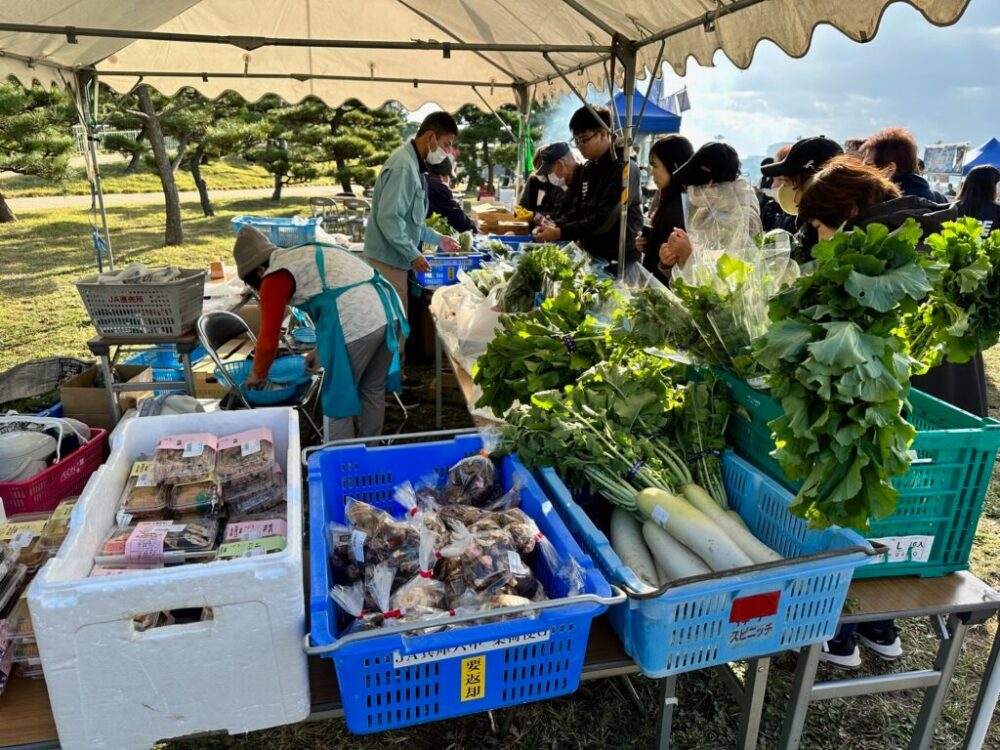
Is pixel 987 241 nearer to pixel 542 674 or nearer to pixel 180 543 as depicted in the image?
pixel 542 674

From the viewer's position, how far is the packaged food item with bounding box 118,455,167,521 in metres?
1.40

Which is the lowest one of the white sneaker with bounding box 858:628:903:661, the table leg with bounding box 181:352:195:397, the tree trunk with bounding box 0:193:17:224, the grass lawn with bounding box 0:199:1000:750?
the grass lawn with bounding box 0:199:1000:750

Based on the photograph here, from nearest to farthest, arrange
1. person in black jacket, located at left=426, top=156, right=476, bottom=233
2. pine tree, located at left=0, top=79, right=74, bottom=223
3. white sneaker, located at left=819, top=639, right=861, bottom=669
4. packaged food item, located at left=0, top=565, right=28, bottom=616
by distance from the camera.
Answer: packaged food item, located at left=0, top=565, right=28, bottom=616 < white sneaker, located at left=819, top=639, right=861, bottom=669 < person in black jacket, located at left=426, top=156, right=476, bottom=233 < pine tree, located at left=0, top=79, right=74, bottom=223

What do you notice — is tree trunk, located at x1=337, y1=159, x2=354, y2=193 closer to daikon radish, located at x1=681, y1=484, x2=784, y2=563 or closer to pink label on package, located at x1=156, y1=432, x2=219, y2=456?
pink label on package, located at x1=156, y1=432, x2=219, y2=456

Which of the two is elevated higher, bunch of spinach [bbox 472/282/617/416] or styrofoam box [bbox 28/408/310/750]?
bunch of spinach [bbox 472/282/617/416]

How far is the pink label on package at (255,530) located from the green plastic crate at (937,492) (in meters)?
1.17

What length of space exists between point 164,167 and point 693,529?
12.1 m

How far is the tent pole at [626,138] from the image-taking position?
3.83 metres

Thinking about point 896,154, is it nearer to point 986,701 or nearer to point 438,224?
point 986,701

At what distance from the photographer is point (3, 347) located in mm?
6309

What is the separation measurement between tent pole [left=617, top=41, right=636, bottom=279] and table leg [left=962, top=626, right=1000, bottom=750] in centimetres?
275

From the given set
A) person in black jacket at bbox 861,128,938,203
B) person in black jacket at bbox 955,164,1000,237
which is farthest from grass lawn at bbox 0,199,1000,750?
person in black jacket at bbox 955,164,1000,237

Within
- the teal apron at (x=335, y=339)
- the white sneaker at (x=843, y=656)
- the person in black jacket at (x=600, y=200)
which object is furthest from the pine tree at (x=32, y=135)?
the white sneaker at (x=843, y=656)

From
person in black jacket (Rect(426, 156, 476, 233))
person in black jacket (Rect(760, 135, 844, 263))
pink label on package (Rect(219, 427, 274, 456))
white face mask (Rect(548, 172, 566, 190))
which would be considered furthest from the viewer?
person in black jacket (Rect(426, 156, 476, 233))
